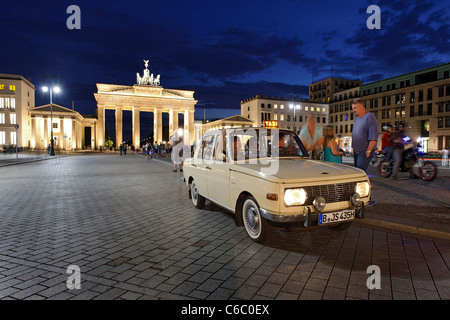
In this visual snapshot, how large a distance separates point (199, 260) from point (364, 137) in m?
4.43

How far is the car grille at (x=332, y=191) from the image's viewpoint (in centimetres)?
405

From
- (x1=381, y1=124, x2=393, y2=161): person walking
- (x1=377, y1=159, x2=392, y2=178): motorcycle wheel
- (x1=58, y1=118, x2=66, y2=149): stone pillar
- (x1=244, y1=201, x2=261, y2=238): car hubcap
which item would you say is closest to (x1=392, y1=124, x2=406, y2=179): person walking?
(x1=381, y1=124, x2=393, y2=161): person walking

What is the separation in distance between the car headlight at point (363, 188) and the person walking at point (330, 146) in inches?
90.4

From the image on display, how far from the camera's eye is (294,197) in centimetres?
400

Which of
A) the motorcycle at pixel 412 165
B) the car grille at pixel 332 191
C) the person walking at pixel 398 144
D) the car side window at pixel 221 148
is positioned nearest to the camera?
the car grille at pixel 332 191

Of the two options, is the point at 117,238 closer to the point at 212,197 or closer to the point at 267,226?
the point at 212,197

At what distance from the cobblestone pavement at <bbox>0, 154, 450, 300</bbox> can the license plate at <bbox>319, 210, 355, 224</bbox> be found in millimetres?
447

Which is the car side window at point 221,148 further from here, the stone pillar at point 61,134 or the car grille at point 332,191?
the stone pillar at point 61,134

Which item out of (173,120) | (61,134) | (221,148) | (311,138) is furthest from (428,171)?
(173,120)

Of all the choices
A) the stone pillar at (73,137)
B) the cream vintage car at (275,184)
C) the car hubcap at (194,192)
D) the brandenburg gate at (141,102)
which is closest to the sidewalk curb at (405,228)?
the cream vintage car at (275,184)

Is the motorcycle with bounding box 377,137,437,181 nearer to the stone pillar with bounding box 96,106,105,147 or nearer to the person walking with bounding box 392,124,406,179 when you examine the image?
the person walking with bounding box 392,124,406,179

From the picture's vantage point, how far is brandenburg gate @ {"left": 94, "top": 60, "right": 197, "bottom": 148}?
81.4 meters
